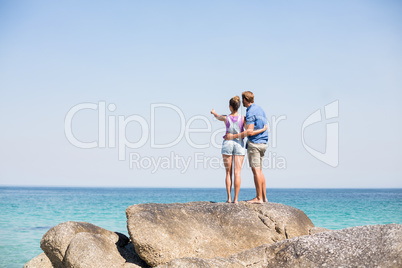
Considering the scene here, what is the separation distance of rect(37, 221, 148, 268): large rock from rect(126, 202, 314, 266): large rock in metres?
0.61

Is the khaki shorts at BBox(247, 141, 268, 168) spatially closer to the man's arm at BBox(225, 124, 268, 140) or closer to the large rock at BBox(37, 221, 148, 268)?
the man's arm at BBox(225, 124, 268, 140)

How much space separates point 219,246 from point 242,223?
27.0 inches

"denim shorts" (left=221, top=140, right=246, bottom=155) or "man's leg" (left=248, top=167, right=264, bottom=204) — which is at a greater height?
"denim shorts" (left=221, top=140, right=246, bottom=155)

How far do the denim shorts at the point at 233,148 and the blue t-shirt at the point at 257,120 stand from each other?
257mm

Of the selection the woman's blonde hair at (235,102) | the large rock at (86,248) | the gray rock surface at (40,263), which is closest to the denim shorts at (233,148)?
the woman's blonde hair at (235,102)

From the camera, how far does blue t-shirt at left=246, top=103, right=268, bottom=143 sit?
780 centimetres

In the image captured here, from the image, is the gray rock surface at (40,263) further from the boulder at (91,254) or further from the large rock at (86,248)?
the boulder at (91,254)

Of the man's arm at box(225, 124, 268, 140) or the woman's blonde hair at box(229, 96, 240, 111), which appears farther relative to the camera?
the woman's blonde hair at box(229, 96, 240, 111)

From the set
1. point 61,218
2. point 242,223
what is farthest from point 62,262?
point 61,218

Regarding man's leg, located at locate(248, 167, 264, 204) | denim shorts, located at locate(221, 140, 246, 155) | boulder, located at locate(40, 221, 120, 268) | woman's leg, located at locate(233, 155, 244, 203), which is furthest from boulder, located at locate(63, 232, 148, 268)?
denim shorts, located at locate(221, 140, 246, 155)

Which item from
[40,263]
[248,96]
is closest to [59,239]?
[40,263]

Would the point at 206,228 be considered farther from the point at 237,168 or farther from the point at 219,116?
the point at 219,116

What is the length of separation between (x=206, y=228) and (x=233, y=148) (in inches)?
75.5

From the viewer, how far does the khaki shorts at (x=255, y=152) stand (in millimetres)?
7828
